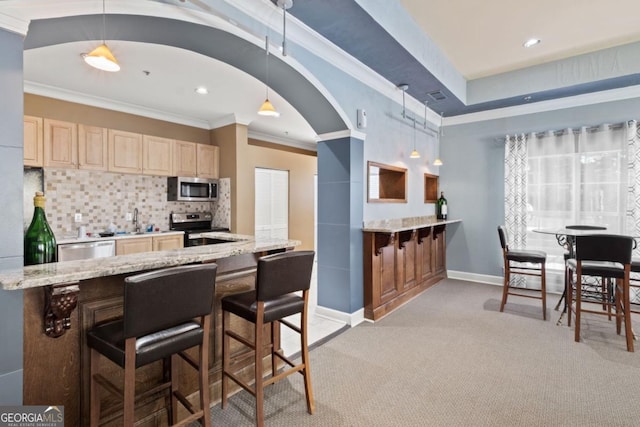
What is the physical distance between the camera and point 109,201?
4555 mm

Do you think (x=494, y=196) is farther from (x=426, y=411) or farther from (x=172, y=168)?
(x=172, y=168)

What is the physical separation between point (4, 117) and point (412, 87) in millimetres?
3886

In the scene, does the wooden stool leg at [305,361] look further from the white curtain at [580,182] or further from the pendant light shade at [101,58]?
the white curtain at [580,182]

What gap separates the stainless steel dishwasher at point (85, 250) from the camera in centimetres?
376

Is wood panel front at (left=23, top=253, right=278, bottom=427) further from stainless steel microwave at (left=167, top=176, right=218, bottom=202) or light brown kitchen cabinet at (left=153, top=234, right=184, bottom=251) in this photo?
stainless steel microwave at (left=167, top=176, right=218, bottom=202)

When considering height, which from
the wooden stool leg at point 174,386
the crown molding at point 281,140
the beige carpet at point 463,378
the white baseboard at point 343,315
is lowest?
the beige carpet at point 463,378

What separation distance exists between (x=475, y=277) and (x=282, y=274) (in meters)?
4.41

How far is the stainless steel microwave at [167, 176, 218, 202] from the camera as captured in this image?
16.3 ft

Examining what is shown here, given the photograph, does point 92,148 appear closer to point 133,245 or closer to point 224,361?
point 133,245

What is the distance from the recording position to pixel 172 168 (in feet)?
16.1

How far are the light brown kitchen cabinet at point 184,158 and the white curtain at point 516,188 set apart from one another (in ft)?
16.2

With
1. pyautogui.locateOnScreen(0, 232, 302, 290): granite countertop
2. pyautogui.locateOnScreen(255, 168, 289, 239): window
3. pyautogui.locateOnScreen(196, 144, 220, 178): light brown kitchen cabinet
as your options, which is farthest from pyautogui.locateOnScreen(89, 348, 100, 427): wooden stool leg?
pyautogui.locateOnScreen(255, 168, 289, 239): window

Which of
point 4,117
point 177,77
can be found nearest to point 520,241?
point 177,77

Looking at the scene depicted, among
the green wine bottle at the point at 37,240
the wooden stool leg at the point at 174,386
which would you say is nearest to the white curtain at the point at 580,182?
the wooden stool leg at the point at 174,386
